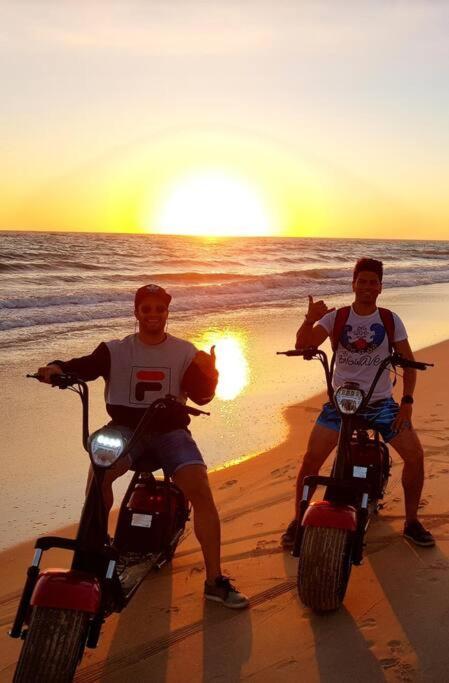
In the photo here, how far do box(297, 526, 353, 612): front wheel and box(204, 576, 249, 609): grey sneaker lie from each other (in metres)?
0.35

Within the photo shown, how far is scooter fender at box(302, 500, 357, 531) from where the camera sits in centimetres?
366

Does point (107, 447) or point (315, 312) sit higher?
point (315, 312)

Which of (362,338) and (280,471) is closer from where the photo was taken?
(362,338)

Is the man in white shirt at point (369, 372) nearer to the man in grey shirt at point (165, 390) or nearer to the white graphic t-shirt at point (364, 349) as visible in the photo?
the white graphic t-shirt at point (364, 349)

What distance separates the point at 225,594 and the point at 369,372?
163 centimetres

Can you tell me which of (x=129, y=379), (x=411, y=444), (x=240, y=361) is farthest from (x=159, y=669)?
(x=240, y=361)

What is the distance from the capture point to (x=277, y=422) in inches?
295

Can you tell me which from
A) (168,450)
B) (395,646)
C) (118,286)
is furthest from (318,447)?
(118,286)

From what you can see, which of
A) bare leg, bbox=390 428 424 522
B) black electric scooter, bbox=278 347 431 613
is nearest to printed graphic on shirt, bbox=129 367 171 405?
black electric scooter, bbox=278 347 431 613

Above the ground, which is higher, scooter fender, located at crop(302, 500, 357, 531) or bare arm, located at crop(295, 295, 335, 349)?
bare arm, located at crop(295, 295, 335, 349)

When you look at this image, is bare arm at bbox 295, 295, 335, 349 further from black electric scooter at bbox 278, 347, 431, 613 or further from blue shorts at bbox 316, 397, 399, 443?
black electric scooter at bbox 278, 347, 431, 613

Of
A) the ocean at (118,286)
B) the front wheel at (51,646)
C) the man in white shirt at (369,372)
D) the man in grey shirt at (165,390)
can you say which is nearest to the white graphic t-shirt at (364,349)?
the man in white shirt at (369,372)

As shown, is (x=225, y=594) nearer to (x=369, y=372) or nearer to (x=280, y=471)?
(x=369, y=372)

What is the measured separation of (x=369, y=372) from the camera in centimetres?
454
